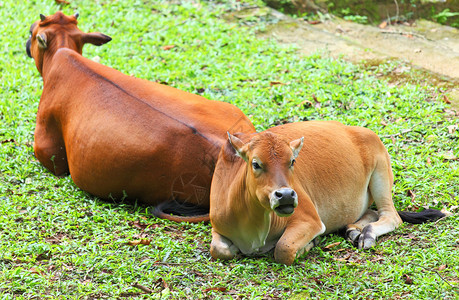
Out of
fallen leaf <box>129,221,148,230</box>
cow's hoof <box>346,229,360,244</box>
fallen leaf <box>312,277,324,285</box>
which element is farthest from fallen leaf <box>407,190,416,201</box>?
fallen leaf <box>129,221,148,230</box>

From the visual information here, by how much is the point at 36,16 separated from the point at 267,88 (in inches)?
198

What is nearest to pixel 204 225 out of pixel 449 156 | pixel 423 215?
pixel 423 215

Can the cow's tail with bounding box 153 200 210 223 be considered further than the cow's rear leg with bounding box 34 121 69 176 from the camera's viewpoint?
No

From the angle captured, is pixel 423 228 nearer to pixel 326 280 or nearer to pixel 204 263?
pixel 326 280

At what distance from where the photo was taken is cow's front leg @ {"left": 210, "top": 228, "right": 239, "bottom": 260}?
496cm

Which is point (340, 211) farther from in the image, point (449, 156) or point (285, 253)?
point (449, 156)

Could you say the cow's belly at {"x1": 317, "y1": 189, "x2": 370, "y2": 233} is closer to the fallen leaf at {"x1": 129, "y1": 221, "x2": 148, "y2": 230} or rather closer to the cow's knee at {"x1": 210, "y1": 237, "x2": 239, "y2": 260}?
the cow's knee at {"x1": 210, "y1": 237, "x2": 239, "y2": 260}

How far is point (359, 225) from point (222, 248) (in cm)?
143

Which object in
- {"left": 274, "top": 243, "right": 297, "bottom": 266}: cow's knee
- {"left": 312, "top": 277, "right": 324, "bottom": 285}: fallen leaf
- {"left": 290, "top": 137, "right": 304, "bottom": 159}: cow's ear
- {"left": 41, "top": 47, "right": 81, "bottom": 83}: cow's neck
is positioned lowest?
{"left": 312, "top": 277, "right": 324, "bottom": 285}: fallen leaf

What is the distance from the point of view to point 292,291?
4.50 m

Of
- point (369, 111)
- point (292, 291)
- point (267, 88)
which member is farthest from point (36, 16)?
point (292, 291)

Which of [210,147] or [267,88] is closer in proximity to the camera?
[210,147]

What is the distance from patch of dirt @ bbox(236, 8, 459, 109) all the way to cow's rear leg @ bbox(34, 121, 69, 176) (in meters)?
4.49

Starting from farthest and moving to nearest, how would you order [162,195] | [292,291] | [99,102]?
[99,102] → [162,195] → [292,291]
